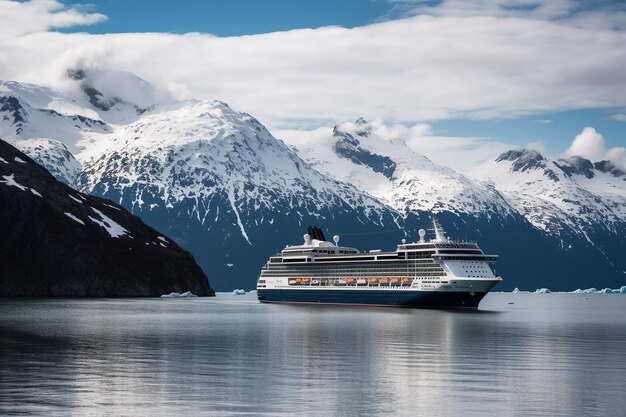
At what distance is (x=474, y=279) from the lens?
602ft

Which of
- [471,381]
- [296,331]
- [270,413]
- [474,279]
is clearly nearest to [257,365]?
[471,381]

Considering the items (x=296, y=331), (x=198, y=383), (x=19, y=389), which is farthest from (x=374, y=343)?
(x=19, y=389)

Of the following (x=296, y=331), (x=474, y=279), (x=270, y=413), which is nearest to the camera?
(x=270, y=413)

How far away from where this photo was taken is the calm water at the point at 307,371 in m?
50.8

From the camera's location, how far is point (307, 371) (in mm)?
67000

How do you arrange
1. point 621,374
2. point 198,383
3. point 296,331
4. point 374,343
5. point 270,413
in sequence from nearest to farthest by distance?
1. point 270,413
2. point 198,383
3. point 621,374
4. point 374,343
5. point 296,331

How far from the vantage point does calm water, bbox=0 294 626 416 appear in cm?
5084

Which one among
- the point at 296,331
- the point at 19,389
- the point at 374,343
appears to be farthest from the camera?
the point at 296,331

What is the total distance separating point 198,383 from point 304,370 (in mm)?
10462

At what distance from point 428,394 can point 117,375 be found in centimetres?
2120

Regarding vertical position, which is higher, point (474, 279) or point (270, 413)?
point (474, 279)

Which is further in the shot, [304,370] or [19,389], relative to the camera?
[304,370]

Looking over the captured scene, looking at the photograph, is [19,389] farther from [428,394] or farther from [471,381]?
[471,381]

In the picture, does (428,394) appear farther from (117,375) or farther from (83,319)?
(83,319)
